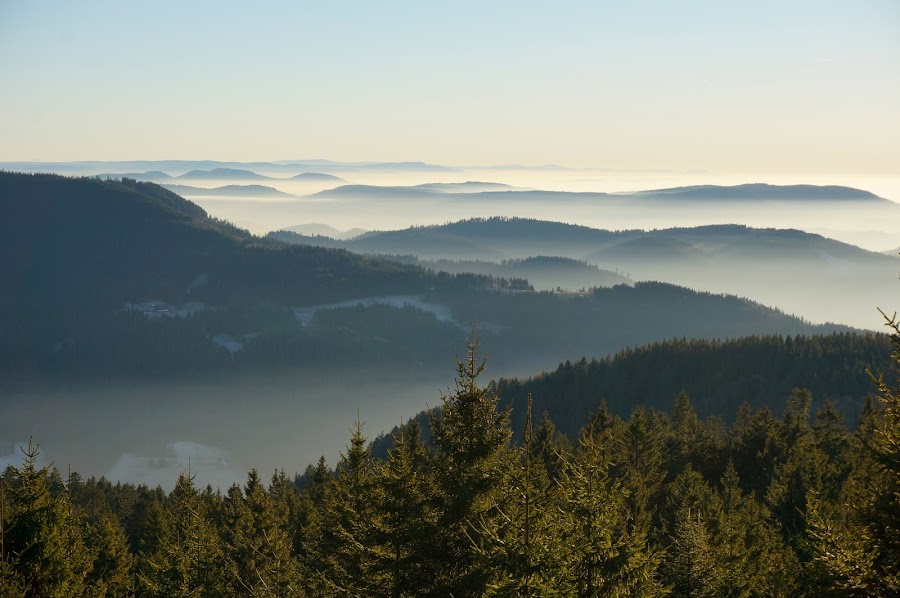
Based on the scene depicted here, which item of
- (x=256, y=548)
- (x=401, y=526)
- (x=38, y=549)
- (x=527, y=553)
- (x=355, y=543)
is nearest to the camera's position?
(x=527, y=553)

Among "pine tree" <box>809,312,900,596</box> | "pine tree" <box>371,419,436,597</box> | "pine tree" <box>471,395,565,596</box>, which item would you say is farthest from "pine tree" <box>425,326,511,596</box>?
"pine tree" <box>809,312,900,596</box>

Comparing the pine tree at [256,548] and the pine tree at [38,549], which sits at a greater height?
the pine tree at [38,549]

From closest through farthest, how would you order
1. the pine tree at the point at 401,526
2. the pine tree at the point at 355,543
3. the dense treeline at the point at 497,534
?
the dense treeline at the point at 497,534, the pine tree at the point at 401,526, the pine tree at the point at 355,543

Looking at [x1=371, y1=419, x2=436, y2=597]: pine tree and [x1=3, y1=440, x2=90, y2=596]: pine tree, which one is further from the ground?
[x1=371, y1=419, x2=436, y2=597]: pine tree

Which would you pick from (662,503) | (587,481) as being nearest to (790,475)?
(662,503)

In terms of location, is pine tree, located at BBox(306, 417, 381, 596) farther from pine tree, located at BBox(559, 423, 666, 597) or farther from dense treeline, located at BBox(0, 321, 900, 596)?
pine tree, located at BBox(559, 423, 666, 597)

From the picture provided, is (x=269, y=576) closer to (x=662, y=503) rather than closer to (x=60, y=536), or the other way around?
(x=60, y=536)

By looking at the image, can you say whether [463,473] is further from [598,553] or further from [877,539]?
[877,539]

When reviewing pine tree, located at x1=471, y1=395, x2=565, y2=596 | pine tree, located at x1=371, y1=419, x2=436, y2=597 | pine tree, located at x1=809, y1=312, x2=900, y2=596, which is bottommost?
pine tree, located at x1=371, y1=419, x2=436, y2=597

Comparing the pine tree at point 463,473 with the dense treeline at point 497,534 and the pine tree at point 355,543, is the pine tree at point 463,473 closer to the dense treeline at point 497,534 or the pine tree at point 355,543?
the dense treeline at point 497,534

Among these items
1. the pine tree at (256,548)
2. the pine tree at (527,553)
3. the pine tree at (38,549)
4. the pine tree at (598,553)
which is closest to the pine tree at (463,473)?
the pine tree at (527,553)

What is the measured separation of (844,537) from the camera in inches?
633

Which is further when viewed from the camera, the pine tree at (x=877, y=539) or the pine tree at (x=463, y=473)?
the pine tree at (x=463, y=473)

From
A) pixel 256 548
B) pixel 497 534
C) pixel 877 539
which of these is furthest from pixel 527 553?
pixel 256 548
